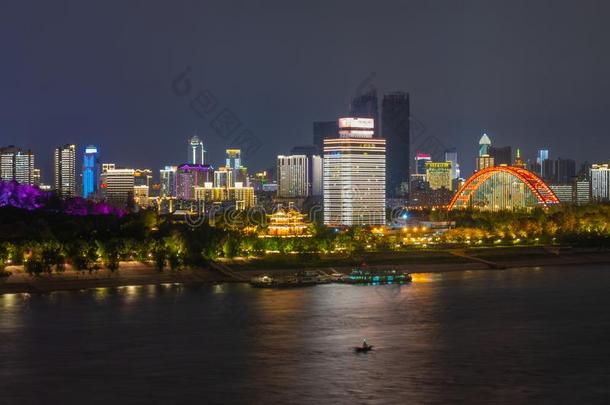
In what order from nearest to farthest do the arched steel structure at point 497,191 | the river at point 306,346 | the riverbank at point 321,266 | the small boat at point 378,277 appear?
the river at point 306,346
the riverbank at point 321,266
the small boat at point 378,277
the arched steel structure at point 497,191

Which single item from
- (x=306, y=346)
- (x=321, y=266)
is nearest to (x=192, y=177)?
(x=321, y=266)

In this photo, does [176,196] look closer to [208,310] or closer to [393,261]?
[393,261]

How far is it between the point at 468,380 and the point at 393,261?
75.3 ft

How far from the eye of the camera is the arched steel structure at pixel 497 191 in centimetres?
7255

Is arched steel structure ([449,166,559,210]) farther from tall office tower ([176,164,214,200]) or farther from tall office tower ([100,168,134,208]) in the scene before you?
tall office tower ([100,168,134,208])

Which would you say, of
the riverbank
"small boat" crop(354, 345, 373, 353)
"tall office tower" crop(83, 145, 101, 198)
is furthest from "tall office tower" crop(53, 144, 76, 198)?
"small boat" crop(354, 345, 373, 353)

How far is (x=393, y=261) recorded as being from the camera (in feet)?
139

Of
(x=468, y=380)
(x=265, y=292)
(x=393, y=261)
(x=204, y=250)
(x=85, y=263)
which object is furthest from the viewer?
Answer: (x=393, y=261)

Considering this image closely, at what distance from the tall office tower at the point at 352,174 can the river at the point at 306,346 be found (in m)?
36.1

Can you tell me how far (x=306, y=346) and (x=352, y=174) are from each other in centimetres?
4703

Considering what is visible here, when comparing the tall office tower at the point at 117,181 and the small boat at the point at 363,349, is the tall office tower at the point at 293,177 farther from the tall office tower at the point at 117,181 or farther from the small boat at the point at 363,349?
the small boat at the point at 363,349

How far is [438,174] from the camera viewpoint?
4309 inches

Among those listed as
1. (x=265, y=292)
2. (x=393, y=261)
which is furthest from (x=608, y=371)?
(x=393, y=261)

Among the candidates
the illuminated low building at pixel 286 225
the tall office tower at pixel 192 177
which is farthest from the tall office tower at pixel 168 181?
the illuminated low building at pixel 286 225
